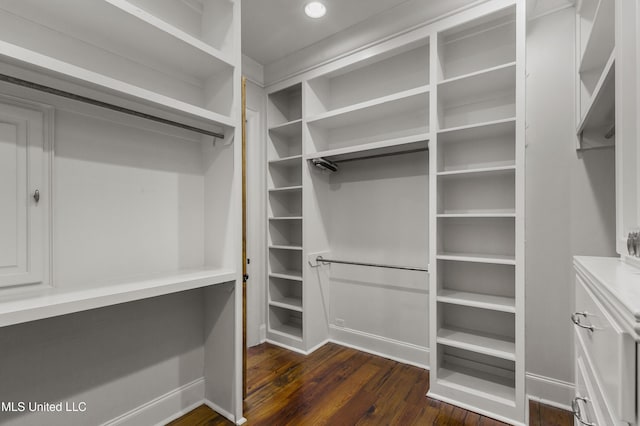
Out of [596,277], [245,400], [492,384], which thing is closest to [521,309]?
[492,384]

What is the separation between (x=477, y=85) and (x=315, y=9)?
141 centimetres

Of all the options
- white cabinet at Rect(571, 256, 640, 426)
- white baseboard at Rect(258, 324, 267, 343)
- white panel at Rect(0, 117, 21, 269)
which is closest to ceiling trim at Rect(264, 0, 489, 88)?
white cabinet at Rect(571, 256, 640, 426)

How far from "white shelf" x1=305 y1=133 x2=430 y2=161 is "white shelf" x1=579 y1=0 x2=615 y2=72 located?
0.99 m

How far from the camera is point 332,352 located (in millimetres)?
2865

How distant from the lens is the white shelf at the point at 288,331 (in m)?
2.98

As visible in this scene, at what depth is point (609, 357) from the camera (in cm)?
69

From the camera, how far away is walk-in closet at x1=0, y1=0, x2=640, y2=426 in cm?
135

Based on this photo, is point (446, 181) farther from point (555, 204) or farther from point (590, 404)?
point (590, 404)

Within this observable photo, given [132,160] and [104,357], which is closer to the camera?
[104,357]

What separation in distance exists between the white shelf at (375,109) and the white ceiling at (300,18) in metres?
0.60

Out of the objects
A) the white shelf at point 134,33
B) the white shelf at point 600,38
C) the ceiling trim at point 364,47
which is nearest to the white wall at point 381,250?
the ceiling trim at point 364,47

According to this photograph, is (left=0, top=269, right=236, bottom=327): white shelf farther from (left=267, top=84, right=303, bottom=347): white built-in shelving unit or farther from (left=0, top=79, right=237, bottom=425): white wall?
(left=267, top=84, right=303, bottom=347): white built-in shelving unit

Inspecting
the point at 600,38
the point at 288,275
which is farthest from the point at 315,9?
the point at 288,275

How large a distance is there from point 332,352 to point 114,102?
2674 mm
